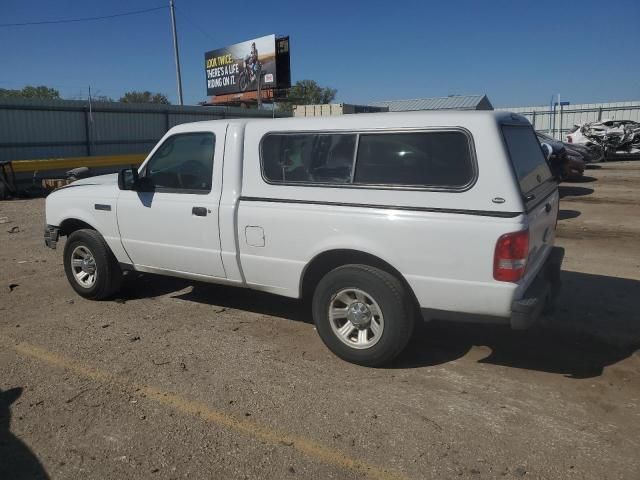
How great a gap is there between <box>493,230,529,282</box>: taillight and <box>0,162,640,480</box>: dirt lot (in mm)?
883

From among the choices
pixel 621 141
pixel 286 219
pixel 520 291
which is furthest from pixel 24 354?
pixel 621 141

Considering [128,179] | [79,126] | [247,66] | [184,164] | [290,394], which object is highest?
[247,66]

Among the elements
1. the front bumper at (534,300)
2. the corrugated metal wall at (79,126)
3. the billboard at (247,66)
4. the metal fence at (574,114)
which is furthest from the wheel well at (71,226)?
the metal fence at (574,114)

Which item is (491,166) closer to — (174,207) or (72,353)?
(174,207)

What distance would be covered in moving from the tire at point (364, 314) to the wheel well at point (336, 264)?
7cm

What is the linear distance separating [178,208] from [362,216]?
1826 mm

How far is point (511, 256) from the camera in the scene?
11.3 feet

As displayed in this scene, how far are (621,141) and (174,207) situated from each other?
21.8m

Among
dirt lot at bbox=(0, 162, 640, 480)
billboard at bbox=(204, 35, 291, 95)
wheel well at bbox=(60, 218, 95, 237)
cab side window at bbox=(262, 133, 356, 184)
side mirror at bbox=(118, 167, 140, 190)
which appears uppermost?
billboard at bbox=(204, 35, 291, 95)

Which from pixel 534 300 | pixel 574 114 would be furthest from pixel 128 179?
pixel 574 114

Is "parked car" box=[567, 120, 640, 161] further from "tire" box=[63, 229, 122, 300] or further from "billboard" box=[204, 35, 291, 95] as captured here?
"tire" box=[63, 229, 122, 300]

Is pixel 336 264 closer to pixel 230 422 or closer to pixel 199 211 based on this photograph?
pixel 199 211

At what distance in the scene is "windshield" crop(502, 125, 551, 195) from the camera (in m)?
3.76

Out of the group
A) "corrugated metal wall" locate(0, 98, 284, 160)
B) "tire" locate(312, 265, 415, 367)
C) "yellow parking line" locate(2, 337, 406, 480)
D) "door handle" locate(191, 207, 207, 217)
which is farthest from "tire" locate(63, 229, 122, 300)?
"corrugated metal wall" locate(0, 98, 284, 160)
